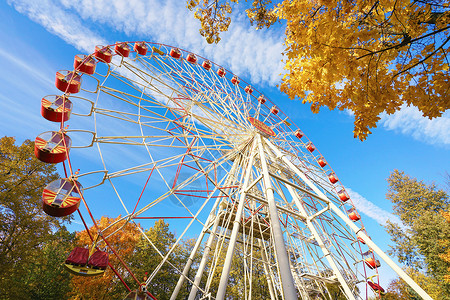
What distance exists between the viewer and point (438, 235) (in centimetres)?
1720

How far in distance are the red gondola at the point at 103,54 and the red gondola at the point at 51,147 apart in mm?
3480

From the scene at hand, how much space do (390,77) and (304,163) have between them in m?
10.5

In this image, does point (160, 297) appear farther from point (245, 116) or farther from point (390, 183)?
point (390, 183)

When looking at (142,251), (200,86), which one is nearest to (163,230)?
(142,251)

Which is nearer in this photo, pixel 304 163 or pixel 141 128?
pixel 141 128

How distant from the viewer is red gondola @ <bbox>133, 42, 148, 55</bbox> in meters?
9.63

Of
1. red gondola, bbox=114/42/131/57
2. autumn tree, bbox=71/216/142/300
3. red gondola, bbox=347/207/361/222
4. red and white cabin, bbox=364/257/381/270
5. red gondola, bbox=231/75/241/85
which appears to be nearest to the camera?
red gondola, bbox=114/42/131/57

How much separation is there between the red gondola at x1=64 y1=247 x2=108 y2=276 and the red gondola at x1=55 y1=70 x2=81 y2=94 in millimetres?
4745

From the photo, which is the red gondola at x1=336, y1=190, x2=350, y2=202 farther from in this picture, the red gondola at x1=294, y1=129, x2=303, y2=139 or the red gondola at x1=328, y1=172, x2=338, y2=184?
the red gondola at x1=294, y1=129, x2=303, y2=139

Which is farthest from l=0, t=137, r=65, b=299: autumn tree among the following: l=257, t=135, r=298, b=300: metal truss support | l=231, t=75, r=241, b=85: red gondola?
l=231, t=75, r=241, b=85: red gondola

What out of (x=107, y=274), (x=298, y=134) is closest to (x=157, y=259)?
(x=107, y=274)

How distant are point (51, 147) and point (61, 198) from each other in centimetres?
145

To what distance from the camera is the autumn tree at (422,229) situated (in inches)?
659

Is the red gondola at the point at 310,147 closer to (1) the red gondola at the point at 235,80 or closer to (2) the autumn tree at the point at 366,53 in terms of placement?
(1) the red gondola at the point at 235,80
